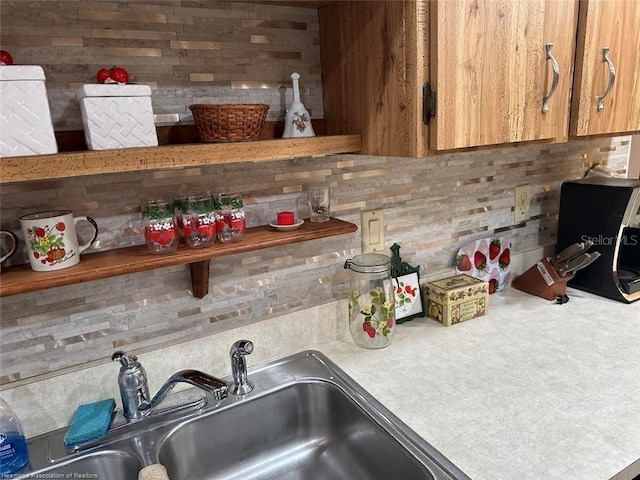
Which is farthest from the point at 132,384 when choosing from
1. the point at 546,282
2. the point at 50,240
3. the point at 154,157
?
the point at 546,282

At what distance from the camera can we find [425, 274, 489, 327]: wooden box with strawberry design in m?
1.38

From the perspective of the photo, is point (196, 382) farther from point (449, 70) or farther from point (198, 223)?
point (449, 70)

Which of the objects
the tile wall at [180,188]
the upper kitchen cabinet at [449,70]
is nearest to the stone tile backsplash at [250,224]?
the tile wall at [180,188]

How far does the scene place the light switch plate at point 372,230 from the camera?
52.3 inches

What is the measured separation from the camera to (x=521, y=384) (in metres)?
1.08

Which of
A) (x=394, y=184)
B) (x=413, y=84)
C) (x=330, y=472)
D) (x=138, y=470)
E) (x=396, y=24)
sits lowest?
(x=330, y=472)

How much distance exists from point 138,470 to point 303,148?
0.75m

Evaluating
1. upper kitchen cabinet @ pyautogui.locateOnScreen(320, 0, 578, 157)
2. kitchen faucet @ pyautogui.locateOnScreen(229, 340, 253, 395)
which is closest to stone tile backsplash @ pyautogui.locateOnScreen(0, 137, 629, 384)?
kitchen faucet @ pyautogui.locateOnScreen(229, 340, 253, 395)

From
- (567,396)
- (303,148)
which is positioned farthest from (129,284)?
(567,396)

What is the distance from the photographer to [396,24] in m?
0.97

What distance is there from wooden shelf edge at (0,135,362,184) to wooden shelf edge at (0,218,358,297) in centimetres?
18

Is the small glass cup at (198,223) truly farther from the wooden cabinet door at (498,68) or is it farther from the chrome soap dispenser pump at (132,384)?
the wooden cabinet door at (498,68)

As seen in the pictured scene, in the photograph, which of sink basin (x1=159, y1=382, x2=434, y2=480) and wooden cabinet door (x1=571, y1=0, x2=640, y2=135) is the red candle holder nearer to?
sink basin (x1=159, y1=382, x2=434, y2=480)

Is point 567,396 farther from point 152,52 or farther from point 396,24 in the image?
point 152,52
